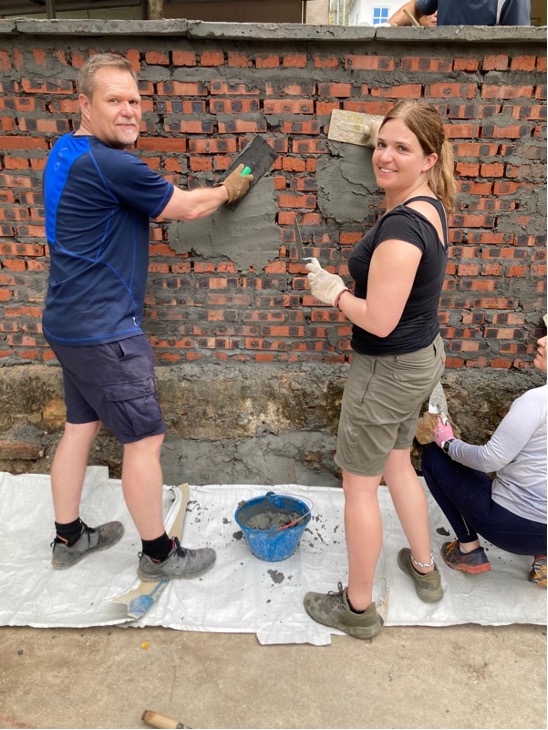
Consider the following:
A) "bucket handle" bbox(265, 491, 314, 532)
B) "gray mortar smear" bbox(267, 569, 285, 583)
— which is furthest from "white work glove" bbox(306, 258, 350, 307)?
"gray mortar smear" bbox(267, 569, 285, 583)

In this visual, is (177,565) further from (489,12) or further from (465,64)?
(489,12)

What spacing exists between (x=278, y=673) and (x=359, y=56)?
2705mm

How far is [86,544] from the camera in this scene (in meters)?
2.56

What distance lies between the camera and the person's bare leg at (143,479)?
7.29 ft

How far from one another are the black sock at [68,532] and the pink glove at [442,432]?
1784 millimetres

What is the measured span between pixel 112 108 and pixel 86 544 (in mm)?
1983

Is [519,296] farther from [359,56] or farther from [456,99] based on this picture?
[359,56]

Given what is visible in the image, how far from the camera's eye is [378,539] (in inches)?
80.7

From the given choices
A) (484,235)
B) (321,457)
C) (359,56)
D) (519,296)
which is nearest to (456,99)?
(359,56)

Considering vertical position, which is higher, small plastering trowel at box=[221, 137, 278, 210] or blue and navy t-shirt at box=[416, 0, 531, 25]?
blue and navy t-shirt at box=[416, 0, 531, 25]

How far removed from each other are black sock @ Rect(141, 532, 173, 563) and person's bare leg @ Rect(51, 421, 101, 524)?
1.38 ft

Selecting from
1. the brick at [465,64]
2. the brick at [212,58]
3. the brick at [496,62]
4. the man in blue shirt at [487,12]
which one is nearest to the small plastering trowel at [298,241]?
the brick at [212,58]

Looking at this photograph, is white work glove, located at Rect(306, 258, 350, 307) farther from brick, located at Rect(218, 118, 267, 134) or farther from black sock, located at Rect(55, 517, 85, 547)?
black sock, located at Rect(55, 517, 85, 547)

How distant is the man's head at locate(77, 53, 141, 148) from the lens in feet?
6.57
